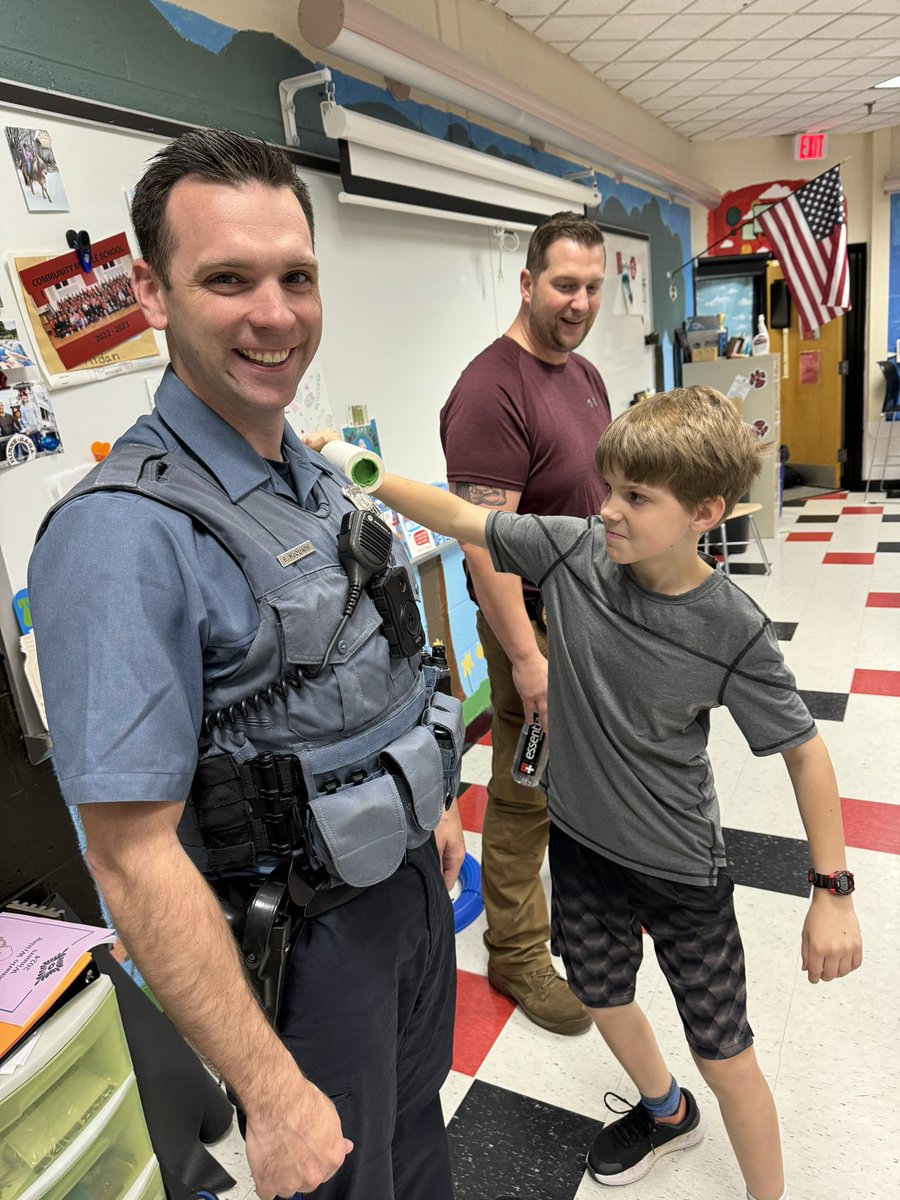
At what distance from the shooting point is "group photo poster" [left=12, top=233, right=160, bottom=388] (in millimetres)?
1562

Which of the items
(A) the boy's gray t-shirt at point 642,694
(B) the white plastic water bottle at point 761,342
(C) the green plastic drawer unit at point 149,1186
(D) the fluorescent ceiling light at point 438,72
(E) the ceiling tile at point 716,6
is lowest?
(C) the green plastic drawer unit at point 149,1186

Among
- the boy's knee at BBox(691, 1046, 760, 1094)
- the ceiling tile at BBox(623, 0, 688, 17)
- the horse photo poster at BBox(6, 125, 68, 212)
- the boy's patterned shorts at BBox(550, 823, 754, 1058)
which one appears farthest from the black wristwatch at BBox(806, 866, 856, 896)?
the ceiling tile at BBox(623, 0, 688, 17)

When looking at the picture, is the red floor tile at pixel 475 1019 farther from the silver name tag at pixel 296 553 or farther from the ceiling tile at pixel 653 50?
the ceiling tile at pixel 653 50

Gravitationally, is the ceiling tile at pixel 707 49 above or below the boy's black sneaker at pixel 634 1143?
above

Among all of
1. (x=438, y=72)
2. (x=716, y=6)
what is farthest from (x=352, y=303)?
(x=716, y=6)

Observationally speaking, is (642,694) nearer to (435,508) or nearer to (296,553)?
(435,508)

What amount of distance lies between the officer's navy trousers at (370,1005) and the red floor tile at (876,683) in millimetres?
2758

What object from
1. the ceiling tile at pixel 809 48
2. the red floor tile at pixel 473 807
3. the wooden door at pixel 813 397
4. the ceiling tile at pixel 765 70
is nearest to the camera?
the red floor tile at pixel 473 807

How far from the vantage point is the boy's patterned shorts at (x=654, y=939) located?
4.03 ft

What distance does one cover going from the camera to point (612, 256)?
15.9 ft

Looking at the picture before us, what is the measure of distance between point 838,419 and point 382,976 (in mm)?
7908

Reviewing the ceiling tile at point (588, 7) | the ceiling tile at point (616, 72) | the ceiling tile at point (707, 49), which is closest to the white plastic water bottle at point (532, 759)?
the ceiling tile at point (588, 7)

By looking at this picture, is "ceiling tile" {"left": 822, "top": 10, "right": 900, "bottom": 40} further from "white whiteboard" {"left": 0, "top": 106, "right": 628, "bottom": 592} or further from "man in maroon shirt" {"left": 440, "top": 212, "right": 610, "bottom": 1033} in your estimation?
"man in maroon shirt" {"left": 440, "top": 212, "right": 610, "bottom": 1033}

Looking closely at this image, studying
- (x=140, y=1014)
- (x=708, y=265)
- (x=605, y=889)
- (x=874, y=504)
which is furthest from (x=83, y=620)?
(x=708, y=265)
